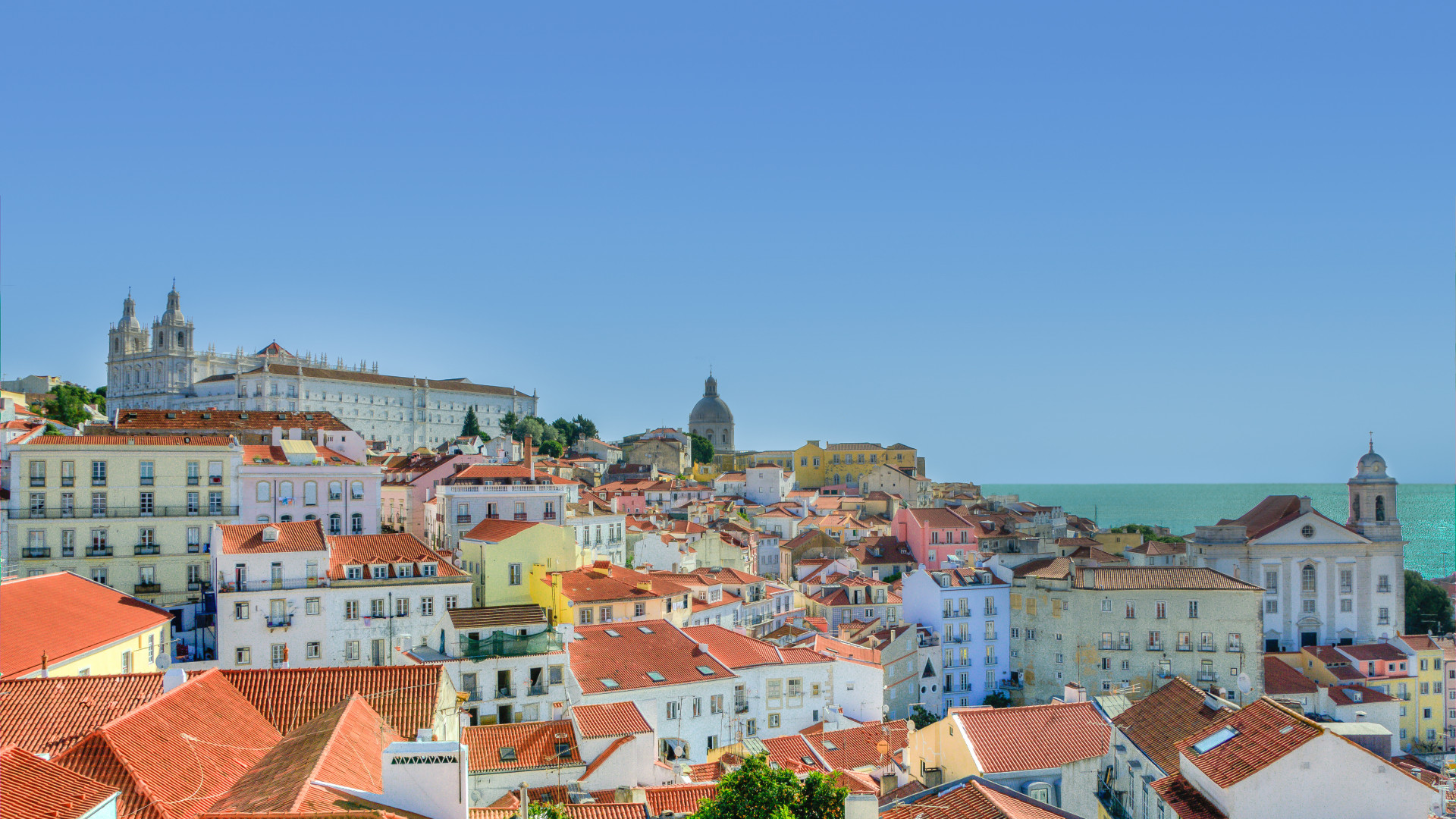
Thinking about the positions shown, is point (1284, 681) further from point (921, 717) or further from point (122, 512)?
point (122, 512)

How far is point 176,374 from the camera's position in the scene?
455 feet

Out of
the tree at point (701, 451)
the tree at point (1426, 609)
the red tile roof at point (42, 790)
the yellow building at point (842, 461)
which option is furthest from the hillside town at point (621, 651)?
the tree at point (701, 451)

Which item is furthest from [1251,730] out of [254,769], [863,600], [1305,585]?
[1305,585]

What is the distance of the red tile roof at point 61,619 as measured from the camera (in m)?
22.7

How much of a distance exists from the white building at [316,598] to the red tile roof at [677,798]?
14412mm

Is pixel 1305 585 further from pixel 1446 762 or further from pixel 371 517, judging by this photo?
pixel 371 517

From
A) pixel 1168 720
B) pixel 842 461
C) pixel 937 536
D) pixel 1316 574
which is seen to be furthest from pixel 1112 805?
pixel 842 461

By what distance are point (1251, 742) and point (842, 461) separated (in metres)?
117

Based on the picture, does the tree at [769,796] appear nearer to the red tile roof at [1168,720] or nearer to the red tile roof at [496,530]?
the red tile roof at [1168,720]

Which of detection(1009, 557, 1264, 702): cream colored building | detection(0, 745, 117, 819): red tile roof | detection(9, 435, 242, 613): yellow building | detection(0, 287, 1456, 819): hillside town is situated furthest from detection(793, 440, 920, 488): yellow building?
detection(0, 745, 117, 819): red tile roof

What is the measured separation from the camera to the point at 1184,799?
55.8 ft

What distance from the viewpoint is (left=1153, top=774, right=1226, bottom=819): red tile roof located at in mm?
16328

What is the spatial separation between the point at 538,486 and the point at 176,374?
114142 millimetres

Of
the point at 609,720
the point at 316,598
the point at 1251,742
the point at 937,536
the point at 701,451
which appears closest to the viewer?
the point at 1251,742
